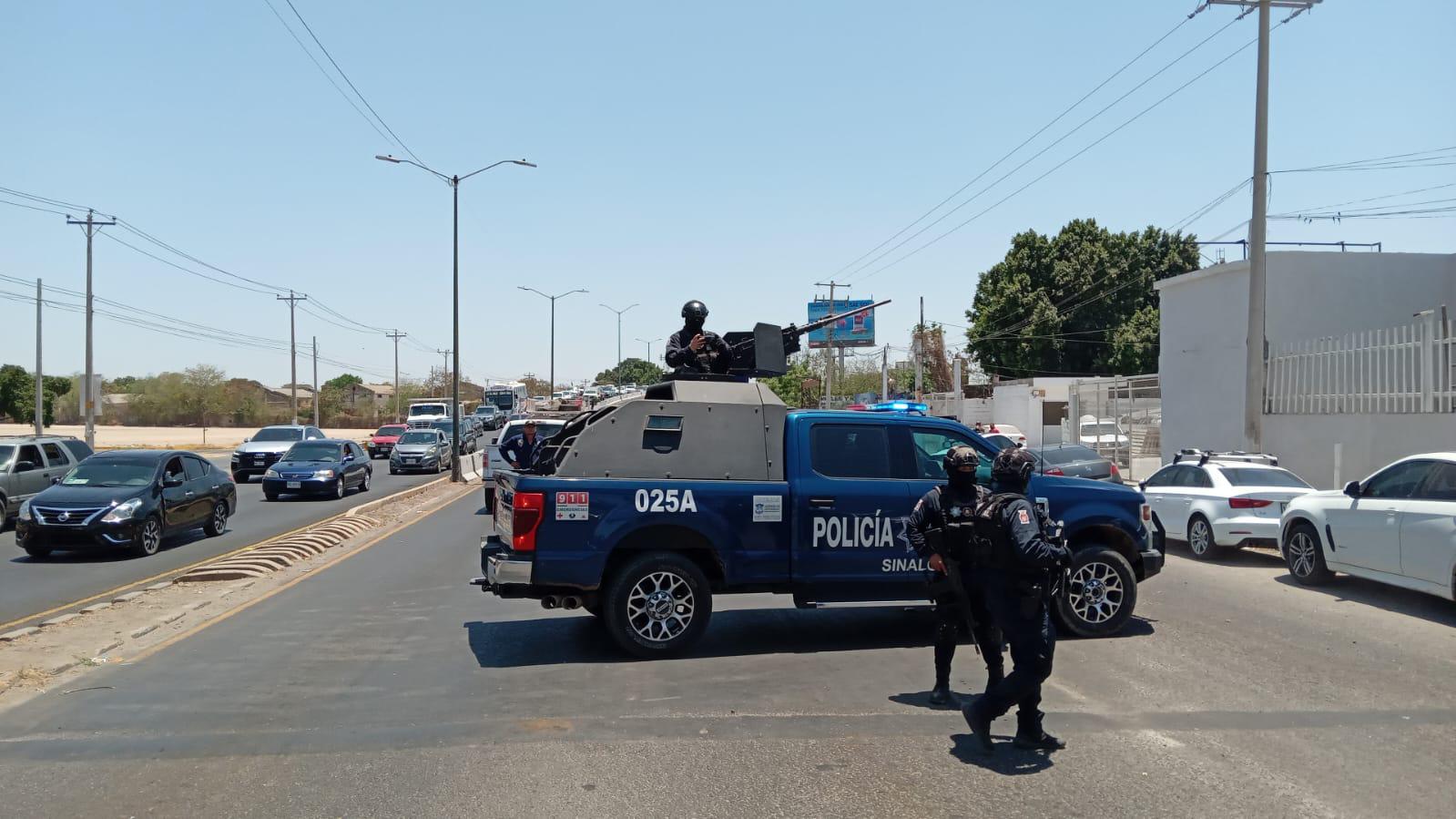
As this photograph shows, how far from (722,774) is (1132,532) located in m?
4.77

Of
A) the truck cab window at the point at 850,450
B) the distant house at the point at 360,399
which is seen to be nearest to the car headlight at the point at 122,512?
the truck cab window at the point at 850,450

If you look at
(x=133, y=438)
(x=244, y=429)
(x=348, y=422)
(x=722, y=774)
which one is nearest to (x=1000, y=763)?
(x=722, y=774)

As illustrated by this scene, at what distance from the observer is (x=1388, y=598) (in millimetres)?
10312

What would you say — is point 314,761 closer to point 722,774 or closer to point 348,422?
point 722,774

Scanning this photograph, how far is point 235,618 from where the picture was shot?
32.6ft

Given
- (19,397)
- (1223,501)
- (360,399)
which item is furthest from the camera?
(360,399)

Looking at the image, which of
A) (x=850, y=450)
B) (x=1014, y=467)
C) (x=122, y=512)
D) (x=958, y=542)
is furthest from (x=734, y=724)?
(x=122, y=512)

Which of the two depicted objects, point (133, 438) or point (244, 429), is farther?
point (244, 429)

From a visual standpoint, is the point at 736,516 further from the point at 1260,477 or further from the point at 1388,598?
the point at 1260,477

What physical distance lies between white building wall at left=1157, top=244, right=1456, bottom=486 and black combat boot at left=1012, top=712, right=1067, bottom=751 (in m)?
14.7

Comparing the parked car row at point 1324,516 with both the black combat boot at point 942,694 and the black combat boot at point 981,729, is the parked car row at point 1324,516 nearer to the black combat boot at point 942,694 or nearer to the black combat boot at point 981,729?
the black combat boot at point 942,694

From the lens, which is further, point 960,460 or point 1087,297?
point 1087,297

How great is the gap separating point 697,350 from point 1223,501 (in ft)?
25.6

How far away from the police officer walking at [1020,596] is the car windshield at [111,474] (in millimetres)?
14201
